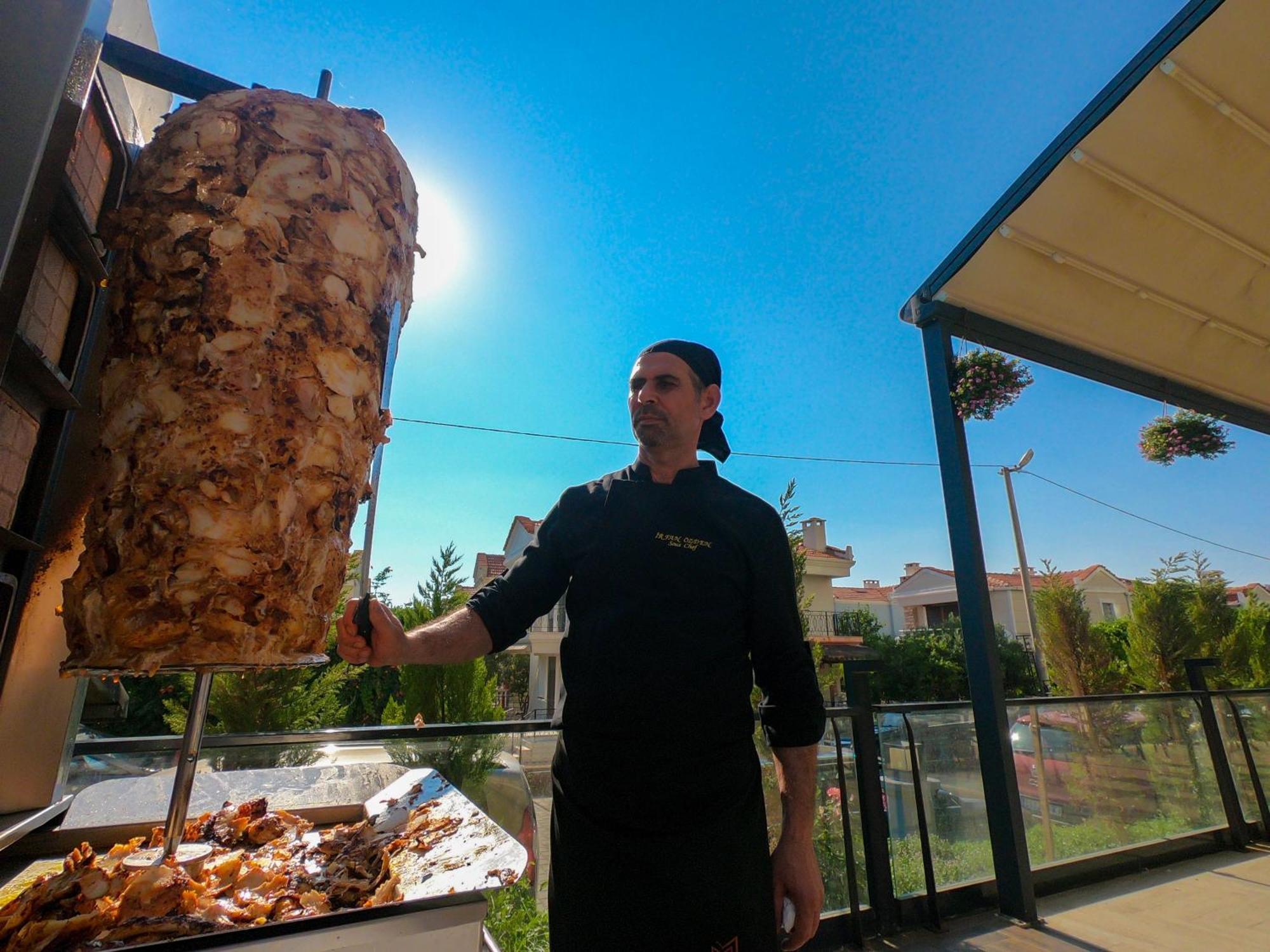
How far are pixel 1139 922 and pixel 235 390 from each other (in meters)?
4.61

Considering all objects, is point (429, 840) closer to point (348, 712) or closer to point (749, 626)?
point (749, 626)

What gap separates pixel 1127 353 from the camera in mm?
4152

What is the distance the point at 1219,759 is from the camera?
4.41m

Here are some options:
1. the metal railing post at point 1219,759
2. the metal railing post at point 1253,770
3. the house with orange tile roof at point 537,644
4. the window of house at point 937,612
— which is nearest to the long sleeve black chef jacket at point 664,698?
the metal railing post at point 1219,759

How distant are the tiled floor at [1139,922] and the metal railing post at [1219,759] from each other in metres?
0.60

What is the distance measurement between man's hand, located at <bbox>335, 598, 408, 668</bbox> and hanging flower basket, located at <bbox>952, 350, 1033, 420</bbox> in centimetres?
355

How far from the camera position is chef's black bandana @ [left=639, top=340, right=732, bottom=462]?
1785 millimetres

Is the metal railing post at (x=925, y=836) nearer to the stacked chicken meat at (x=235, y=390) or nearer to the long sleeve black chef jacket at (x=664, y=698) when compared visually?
the long sleeve black chef jacket at (x=664, y=698)

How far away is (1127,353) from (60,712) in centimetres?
567

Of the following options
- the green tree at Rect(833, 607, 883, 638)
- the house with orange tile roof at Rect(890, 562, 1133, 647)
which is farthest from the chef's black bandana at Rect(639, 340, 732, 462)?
the house with orange tile roof at Rect(890, 562, 1133, 647)

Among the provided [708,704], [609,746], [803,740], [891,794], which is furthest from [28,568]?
[891,794]

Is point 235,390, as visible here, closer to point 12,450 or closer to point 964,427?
point 12,450

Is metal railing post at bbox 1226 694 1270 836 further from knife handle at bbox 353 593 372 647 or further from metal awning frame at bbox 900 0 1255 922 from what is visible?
knife handle at bbox 353 593 372 647

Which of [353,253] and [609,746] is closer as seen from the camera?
[353,253]
